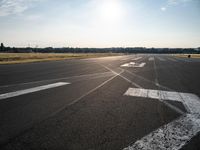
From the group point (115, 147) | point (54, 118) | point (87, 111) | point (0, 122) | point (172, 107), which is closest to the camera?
point (115, 147)

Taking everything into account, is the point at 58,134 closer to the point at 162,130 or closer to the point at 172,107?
the point at 162,130

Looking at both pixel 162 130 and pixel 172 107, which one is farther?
pixel 172 107

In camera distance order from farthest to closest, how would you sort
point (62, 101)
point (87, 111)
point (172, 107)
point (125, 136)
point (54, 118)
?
1. point (62, 101)
2. point (172, 107)
3. point (87, 111)
4. point (54, 118)
5. point (125, 136)

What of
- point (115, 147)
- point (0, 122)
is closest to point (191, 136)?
point (115, 147)

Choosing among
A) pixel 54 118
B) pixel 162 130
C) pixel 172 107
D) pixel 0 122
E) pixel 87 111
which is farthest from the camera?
pixel 172 107

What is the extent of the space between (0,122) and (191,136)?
343 cm

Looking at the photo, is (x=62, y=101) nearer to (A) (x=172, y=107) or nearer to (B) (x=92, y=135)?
(B) (x=92, y=135)

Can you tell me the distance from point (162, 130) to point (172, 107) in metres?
1.59

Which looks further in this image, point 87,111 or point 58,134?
point 87,111

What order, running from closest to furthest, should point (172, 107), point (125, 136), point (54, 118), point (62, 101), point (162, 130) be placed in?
point (125, 136)
point (162, 130)
point (54, 118)
point (172, 107)
point (62, 101)

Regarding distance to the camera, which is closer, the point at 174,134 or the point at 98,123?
the point at 174,134

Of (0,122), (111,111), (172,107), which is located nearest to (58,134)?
(0,122)

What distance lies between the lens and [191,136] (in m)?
3.09

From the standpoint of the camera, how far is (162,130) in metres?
3.32
